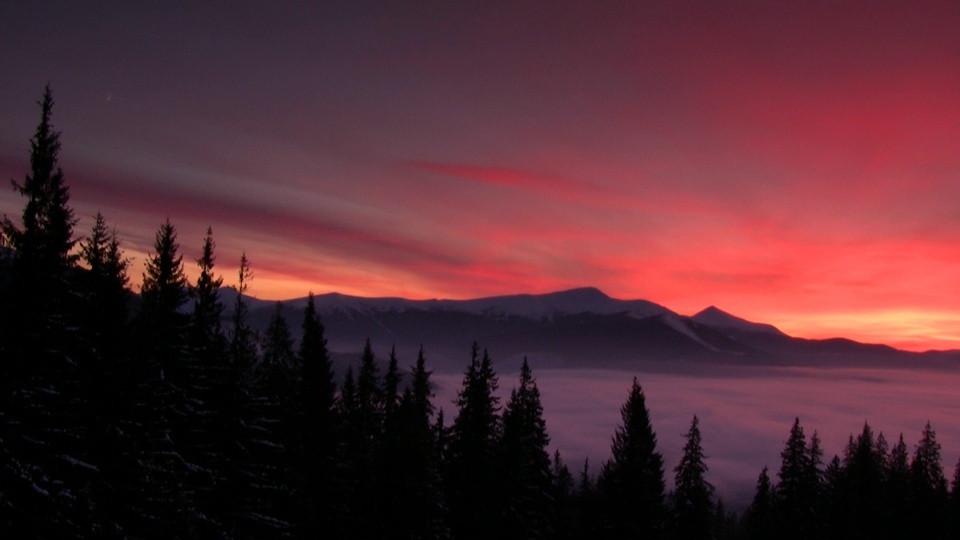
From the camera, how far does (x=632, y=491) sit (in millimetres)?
35000

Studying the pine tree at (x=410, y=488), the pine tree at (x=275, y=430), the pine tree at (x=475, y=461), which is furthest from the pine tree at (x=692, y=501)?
the pine tree at (x=275, y=430)

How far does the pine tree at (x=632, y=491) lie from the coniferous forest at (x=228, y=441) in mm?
106

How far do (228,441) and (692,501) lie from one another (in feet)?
108

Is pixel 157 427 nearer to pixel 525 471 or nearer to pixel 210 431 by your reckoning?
pixel 210 431

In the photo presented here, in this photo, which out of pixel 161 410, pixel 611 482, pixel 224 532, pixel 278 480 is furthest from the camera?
pixel 611 482

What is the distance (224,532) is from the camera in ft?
64.0

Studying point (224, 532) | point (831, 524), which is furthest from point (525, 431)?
point (831, 524)

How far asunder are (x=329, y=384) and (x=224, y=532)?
12368 mm

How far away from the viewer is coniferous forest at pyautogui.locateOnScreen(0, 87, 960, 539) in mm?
14023

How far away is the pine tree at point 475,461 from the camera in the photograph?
110 ft

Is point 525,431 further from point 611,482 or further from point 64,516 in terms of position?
point 64,516

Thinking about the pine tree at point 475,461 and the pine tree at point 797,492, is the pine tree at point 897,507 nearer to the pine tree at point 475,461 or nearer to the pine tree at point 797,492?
the pine tree at point 797,492

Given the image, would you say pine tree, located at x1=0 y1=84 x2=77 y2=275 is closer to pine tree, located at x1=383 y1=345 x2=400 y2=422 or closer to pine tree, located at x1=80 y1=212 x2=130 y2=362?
pine tree, located at x1=80 y1=212 x2=130 y2=362

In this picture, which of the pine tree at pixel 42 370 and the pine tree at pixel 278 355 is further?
the pine tree at pixel 278 355
